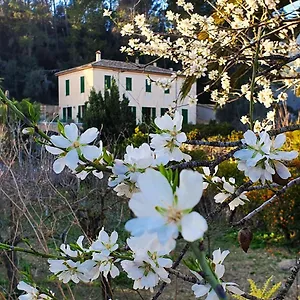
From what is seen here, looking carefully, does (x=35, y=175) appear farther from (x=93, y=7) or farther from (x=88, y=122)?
(x=93, y=7)

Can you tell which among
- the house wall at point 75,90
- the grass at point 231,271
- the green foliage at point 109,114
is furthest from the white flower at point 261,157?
the house wall at point 75,90

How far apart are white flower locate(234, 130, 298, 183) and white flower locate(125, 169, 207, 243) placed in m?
0.30

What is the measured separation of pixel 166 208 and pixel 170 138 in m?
0.37

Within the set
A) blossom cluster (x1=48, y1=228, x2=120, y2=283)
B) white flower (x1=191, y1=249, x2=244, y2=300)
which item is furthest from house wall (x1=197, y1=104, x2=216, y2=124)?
white flower (x1=191, y1=249, x2=244, y2=300)

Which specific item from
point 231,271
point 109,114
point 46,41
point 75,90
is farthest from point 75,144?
point 46,41

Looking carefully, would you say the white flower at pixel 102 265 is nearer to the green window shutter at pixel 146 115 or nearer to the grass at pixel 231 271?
the grass at pixel 231 271

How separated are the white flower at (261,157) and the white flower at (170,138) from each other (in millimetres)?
102

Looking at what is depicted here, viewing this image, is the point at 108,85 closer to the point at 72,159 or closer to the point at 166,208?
the point at 72,159

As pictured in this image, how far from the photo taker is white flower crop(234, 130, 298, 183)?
63 cm

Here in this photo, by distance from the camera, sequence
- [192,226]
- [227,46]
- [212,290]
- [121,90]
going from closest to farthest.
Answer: [192,226], [212,290], [227,46], [121,90]

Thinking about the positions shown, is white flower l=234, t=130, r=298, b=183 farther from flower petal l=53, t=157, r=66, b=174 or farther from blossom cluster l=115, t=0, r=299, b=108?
blossom cluster l=115, t=0, r=299, b=108

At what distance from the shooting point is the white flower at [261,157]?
2.06 feet

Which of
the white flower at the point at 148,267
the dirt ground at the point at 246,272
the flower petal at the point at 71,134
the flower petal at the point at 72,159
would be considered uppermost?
the flower petal at the point at 71,134

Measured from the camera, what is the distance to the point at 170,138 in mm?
704
